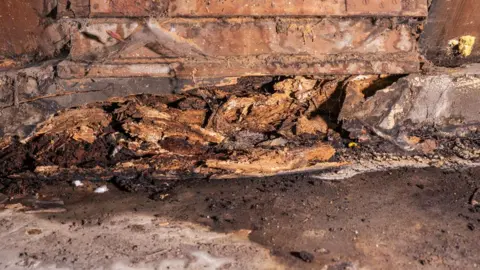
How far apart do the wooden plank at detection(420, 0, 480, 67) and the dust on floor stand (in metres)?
1.19

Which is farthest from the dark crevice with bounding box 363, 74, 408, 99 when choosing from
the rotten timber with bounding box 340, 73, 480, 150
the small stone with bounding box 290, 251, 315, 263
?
the small stone with bounding box 290, 251, 315, 263

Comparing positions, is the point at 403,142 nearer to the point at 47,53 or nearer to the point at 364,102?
the point at 364,102

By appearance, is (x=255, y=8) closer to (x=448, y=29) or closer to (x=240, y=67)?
(x=240, y=67)

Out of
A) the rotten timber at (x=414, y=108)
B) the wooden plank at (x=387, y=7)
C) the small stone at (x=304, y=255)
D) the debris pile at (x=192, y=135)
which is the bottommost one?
the small stone at (x=304, y=255)

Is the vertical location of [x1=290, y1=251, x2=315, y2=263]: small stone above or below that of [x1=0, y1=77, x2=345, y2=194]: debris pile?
below

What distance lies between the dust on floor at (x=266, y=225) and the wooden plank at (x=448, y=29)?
119cm

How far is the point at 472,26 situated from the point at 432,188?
1.68m

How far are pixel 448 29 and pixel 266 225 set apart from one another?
265 centimetres

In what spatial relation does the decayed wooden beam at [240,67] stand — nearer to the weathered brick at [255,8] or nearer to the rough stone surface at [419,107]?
the rough stone surface at [419,107]

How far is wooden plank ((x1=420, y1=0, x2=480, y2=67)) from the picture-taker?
4.01 metres

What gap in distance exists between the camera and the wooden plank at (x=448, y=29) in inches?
158

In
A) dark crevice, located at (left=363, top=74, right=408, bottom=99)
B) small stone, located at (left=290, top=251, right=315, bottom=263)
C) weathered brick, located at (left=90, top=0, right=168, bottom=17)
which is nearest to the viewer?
small stone, located at (left=290, top=251, right=315, bottom=263)

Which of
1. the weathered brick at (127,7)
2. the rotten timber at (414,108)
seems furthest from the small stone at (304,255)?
the weathered brick at (127,7)

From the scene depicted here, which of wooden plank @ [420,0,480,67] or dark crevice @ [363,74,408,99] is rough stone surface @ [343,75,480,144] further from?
wooden plank @ [420,0,480,67]
